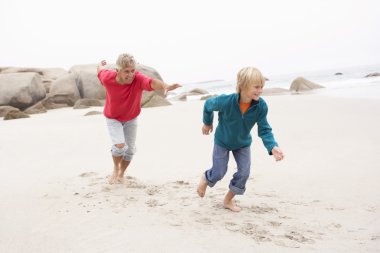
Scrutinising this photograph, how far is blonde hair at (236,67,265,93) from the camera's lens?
3166 millimetres

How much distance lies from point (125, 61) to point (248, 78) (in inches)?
57.7

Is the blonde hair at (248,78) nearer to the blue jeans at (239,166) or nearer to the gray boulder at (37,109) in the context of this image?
the blue jeans at (239,166)

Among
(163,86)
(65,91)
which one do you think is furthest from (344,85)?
(163,86)

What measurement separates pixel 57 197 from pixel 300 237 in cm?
229

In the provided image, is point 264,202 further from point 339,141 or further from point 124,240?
point 339,141

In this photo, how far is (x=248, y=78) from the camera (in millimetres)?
3186

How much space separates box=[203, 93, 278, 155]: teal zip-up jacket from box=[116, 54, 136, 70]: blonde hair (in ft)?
3.49

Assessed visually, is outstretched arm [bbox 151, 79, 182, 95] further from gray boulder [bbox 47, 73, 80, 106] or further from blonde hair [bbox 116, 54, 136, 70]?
gray boulder [bbox 47, 73, 80, 106]

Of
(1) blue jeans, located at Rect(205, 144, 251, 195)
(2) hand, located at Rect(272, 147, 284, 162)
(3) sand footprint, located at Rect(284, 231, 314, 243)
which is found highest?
(2) hand, located at Rect(272, 147, 284, 162)

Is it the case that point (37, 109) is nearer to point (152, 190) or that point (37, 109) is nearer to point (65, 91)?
point (65, 91)

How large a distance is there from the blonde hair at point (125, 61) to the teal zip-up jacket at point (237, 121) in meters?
1.06

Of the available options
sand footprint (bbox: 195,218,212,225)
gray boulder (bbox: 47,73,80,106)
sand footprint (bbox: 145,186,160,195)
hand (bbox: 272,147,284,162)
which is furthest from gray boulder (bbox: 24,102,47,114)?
hand (bbox: 272,147,284,162)

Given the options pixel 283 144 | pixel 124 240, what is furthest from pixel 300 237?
pixel 283 144

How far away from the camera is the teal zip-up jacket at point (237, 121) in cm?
335
